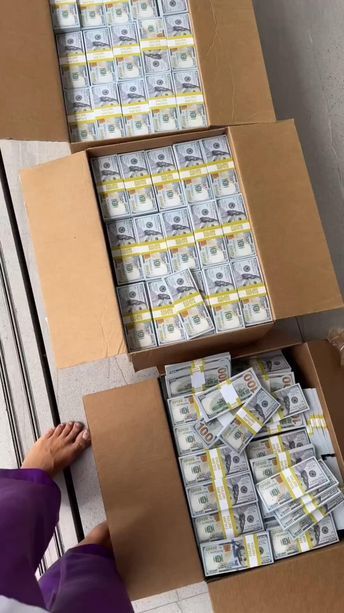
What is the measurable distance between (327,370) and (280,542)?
0.50 meters

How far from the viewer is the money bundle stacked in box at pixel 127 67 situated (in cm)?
162

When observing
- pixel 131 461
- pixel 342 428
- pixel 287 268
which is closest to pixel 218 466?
pixel 131 461

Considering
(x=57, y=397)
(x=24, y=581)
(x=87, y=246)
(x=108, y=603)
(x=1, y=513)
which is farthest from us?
(x=57, y=397)

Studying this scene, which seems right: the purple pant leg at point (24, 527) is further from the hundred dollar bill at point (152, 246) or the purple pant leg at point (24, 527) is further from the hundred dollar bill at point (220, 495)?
the hundred dollar bill at point (152, 246)

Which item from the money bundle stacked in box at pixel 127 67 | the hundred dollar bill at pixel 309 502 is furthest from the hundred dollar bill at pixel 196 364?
the money bundle stacked in box at pixel 127 67

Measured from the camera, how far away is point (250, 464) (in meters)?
1.70

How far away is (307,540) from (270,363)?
515 mm

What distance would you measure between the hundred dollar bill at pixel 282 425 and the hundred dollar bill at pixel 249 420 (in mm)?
34

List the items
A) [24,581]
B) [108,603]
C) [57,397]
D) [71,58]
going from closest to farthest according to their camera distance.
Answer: [24,581]
[108,603]
[71,58]
[57,397]

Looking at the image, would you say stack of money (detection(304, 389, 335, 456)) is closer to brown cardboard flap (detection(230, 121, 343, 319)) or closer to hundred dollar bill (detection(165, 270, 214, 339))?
brown cardboard flap (detection(230, 121, 343, 319))

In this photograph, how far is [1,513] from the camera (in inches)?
50.1

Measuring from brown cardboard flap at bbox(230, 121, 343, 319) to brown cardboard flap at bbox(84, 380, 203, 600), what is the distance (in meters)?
0.46

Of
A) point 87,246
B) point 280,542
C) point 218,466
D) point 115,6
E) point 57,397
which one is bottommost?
point 280,542

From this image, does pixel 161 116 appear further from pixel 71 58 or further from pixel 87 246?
pixel 87 246
